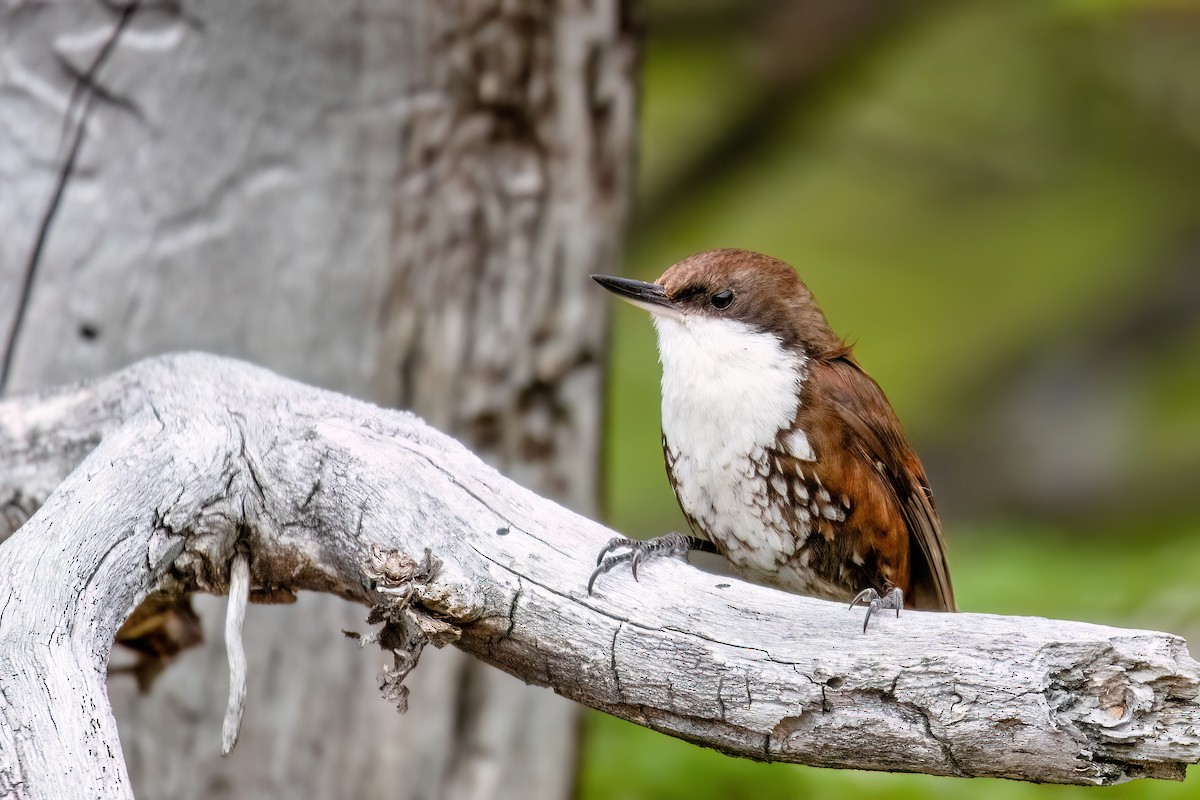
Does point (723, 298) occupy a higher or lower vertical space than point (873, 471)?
higher

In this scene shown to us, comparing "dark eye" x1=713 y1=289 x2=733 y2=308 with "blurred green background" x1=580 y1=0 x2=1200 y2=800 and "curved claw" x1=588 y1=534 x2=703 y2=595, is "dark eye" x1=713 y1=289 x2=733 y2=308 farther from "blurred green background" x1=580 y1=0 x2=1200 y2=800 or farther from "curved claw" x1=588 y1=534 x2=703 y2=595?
"blurred green background" x1=580 y1=0 x2=1200 y2=800

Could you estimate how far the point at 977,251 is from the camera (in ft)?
33.2

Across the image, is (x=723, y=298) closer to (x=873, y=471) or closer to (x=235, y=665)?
(x=873, y=471)

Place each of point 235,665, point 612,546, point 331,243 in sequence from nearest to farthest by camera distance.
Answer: point 235,665 < point 612,546 < point 331,243

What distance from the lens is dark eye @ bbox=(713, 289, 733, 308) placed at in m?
3.51

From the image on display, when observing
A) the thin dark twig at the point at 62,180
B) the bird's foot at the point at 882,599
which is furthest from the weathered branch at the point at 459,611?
the thin dark twig at the point at 62,180

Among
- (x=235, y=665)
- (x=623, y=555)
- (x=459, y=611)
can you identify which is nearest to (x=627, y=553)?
(x=623, y=555)

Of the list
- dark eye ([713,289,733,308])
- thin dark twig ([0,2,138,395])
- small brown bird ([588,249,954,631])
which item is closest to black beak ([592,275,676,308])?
small brown bird ([588,249,954,631])

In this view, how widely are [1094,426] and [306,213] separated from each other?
18.5ft

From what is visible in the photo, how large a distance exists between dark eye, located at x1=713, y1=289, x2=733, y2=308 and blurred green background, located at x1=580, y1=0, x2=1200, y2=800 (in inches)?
53.9

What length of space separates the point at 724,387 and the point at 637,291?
1.15 feet

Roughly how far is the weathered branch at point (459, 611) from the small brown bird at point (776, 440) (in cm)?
72

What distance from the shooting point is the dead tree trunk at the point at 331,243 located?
12.4 feet

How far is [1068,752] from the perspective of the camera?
222cm
